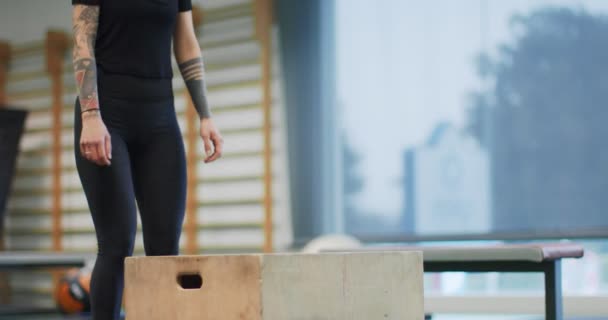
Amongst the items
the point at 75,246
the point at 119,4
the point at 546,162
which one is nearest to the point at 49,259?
the point at 75,246

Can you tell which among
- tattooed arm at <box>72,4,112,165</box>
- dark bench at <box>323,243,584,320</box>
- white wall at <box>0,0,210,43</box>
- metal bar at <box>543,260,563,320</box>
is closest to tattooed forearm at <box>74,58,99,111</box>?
tattooed arm at <box>72,4,112,165</box>

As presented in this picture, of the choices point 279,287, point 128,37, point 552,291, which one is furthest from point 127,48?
point 552,291

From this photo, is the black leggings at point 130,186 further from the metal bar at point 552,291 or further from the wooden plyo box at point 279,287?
the metal bar at point 552,291

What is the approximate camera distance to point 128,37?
176cm

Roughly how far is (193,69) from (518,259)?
1159 millimetres

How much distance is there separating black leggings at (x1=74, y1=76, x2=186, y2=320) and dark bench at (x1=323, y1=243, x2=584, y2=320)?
82 centimetres

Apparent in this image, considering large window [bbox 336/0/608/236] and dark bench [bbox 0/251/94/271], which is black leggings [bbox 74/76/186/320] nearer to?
large window [bbox 336/0/608/236]

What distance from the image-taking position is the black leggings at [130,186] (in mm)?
1682

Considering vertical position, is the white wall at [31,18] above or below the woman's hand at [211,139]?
above

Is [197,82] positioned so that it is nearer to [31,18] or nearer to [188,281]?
[188,281]

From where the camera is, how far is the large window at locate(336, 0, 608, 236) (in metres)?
4.04

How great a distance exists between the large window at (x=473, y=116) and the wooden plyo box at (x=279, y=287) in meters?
2.70

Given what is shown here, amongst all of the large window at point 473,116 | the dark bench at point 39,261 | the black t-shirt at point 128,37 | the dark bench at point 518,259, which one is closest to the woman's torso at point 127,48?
the black t-shirt at point 128,37

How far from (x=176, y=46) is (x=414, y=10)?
112 inches
